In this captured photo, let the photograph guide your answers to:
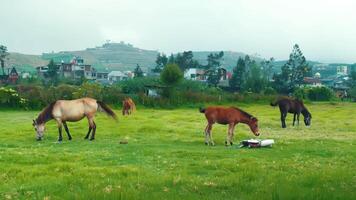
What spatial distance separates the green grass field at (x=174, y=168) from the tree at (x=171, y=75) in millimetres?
32412

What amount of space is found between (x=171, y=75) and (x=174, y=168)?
42773 mm

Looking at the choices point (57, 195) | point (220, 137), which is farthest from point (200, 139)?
point (57, 195)

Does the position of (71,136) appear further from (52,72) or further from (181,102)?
(52,72)

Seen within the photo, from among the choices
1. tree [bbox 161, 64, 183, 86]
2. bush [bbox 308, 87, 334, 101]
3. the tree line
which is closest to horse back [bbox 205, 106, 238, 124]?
tree [bbox 161, 64, 183, 86]

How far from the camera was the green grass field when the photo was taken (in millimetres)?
9406

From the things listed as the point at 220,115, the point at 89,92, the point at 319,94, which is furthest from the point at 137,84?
the point at 220,115

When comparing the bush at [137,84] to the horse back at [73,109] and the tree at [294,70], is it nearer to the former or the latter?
the tree at [294,70]

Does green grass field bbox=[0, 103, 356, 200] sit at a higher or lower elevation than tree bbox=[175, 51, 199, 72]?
lower

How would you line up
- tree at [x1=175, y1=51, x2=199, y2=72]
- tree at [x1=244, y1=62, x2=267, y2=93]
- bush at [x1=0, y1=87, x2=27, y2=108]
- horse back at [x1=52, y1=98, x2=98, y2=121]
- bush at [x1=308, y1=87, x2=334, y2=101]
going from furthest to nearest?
tree at [x1=175, y1=51, x2=199, y2=72] < tree at [x1=244, y1=62, x2=267, y2=93] < bush at [x1=308, y1=87, x2=334, y2=101] < bush at [x1=0, y1=87, x2=27, y2=108] < horse back at [x1=52, y1=98, x2=98, y2=121]

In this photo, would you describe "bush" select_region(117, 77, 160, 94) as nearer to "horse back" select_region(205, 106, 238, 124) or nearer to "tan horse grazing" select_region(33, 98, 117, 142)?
"tan horse grazing" select_region(33, 98, 117, 142)

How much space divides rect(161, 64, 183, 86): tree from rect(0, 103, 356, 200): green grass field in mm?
32412

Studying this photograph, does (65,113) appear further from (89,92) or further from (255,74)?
(255,74)

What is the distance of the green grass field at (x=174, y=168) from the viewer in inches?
370

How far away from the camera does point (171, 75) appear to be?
5531 cm
